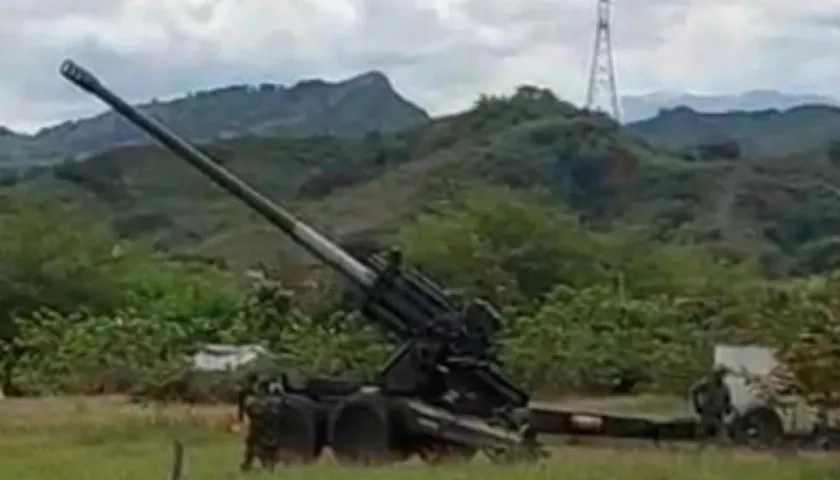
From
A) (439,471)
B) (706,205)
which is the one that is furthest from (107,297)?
(706,205)

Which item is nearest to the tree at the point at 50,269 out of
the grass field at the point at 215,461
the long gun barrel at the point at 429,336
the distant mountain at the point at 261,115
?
the grass field at the point at 215,461

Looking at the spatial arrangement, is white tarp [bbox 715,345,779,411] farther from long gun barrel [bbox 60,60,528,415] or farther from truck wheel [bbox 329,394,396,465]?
truck wheel [bbox 329,394,396,465]

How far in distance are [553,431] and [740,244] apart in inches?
2415

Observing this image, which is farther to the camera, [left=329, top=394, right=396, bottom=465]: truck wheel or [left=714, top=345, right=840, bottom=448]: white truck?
[left=714, top=345, right=840, bottom=448]: white truck

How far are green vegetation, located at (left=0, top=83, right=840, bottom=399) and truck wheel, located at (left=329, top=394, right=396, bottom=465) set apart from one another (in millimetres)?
5501

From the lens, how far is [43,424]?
31.7 meters

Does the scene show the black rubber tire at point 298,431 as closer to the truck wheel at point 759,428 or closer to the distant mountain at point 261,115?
the truck wheel at point 759,428

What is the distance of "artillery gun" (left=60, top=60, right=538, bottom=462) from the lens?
73.1 ft

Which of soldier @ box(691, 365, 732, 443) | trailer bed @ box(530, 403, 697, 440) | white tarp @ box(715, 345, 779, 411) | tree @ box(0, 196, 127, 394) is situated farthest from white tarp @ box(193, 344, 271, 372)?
trailer bed @ box(530, 403, 697, 440)

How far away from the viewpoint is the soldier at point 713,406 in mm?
25375

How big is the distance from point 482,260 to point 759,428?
2614 cm

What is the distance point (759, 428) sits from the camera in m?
26.1

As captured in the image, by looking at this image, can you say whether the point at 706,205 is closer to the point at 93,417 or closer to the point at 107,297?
the point at 107,297

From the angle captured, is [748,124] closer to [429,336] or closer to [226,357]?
[226,357]
